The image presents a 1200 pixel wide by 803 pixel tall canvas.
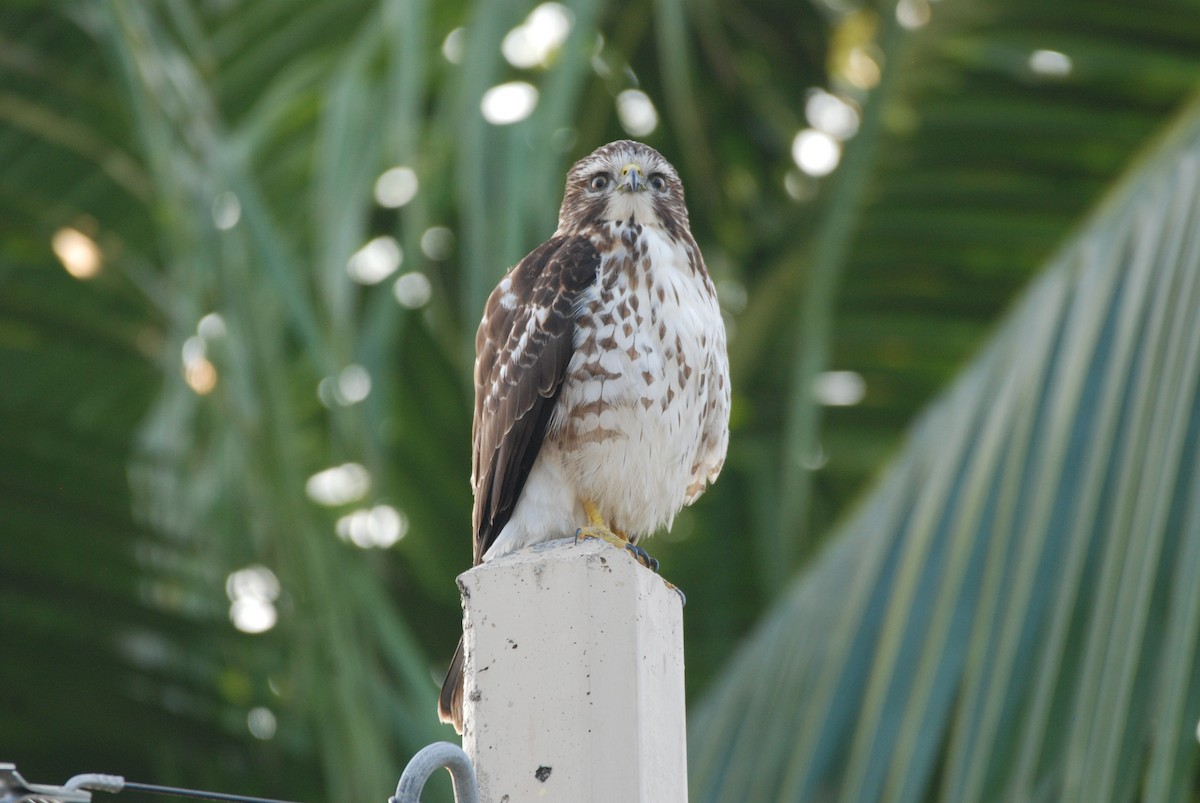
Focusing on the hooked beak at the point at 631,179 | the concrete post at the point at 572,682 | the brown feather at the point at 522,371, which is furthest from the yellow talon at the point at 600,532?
the hooked beak at the point at 631,179

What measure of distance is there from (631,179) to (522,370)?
0.72 m

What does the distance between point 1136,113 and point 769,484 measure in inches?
79.5

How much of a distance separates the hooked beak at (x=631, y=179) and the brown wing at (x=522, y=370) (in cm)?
32

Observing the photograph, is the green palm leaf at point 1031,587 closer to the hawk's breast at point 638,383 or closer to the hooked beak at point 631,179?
the hawk's breast at point 638,383

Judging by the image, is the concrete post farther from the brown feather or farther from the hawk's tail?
the brown feather

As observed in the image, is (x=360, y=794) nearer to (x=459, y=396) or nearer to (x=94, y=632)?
(x=94, y=632)

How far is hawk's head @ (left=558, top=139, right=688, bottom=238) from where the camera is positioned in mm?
4270

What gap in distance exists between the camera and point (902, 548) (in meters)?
3.53

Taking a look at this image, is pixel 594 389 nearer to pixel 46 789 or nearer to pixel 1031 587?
pixel 1031 587

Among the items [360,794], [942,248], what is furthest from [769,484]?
[360,794]

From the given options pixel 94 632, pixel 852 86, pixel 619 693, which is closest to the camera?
pixel 619 693

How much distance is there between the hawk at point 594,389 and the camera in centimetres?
380

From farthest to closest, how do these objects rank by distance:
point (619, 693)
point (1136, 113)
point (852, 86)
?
point (852, 86) < point (1136, 113) < point (619, 693)

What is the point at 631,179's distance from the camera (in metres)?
4.37
